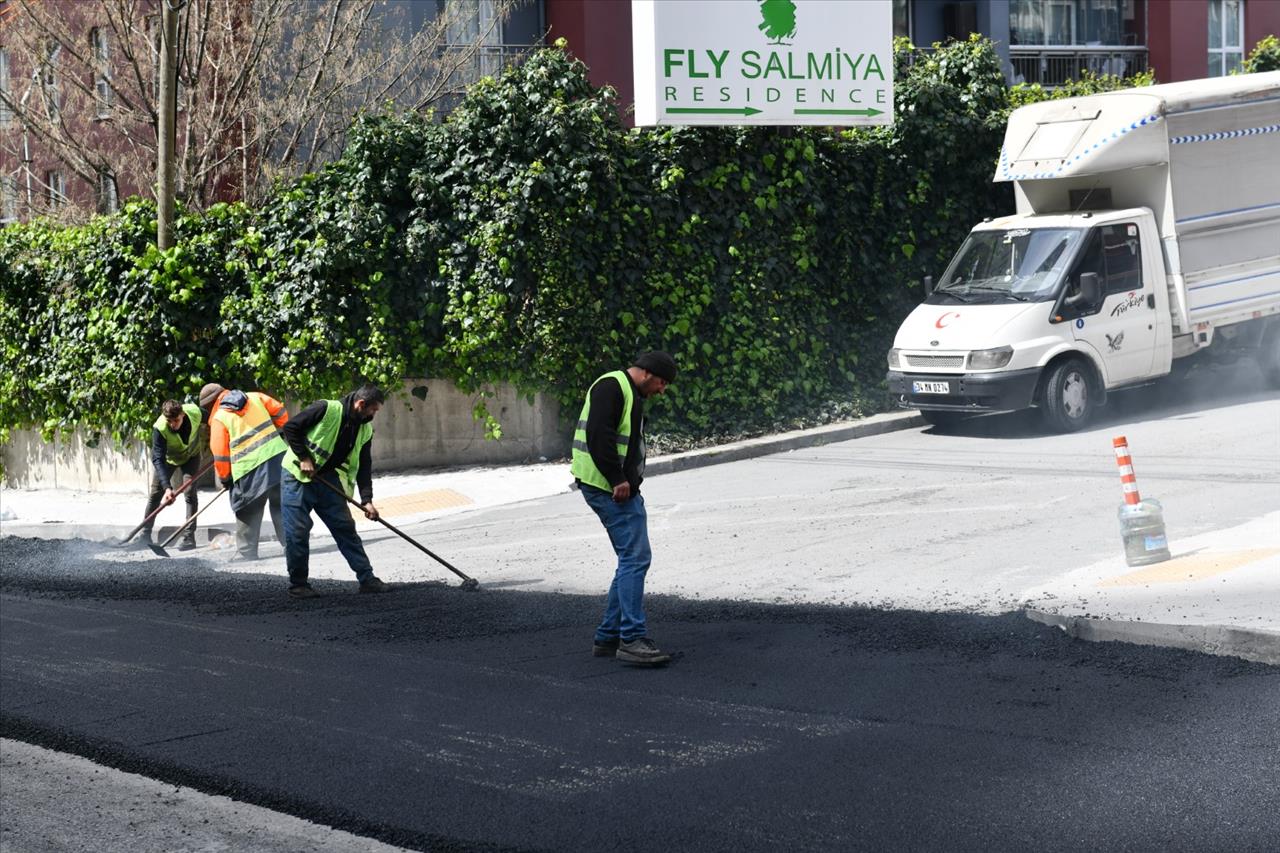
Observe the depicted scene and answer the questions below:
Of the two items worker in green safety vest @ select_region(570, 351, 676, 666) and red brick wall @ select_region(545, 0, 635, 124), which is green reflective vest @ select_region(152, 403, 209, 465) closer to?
worker in green safety vest @ select_region(570, 351, 676, 666)

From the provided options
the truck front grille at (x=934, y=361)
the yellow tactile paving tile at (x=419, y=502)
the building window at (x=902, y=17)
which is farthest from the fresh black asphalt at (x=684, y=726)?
the building window at (x=902, y=17)

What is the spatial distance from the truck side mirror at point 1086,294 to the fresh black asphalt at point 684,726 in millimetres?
7509

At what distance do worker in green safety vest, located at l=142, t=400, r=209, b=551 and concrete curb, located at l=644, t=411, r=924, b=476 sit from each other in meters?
4.39

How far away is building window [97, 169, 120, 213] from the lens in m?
19.2

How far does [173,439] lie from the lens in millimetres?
13781

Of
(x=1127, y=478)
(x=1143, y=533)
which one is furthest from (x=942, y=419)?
(x=1143, y=533)

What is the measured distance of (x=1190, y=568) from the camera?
8.98 meters

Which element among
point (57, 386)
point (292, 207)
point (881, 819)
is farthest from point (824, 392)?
point (881, 819)

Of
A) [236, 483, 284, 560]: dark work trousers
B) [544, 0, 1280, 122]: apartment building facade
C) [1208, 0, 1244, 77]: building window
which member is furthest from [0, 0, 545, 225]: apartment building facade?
[1208, 0, 1244, 77]: building window

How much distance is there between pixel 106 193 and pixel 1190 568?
1513cm

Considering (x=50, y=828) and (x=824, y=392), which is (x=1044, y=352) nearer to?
(x=824, y=392)

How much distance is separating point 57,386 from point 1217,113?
43.6 feet

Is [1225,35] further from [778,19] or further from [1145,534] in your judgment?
[1145,534]

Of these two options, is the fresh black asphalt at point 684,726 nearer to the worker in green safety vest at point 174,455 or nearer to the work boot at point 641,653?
the work boot at point 641,653
